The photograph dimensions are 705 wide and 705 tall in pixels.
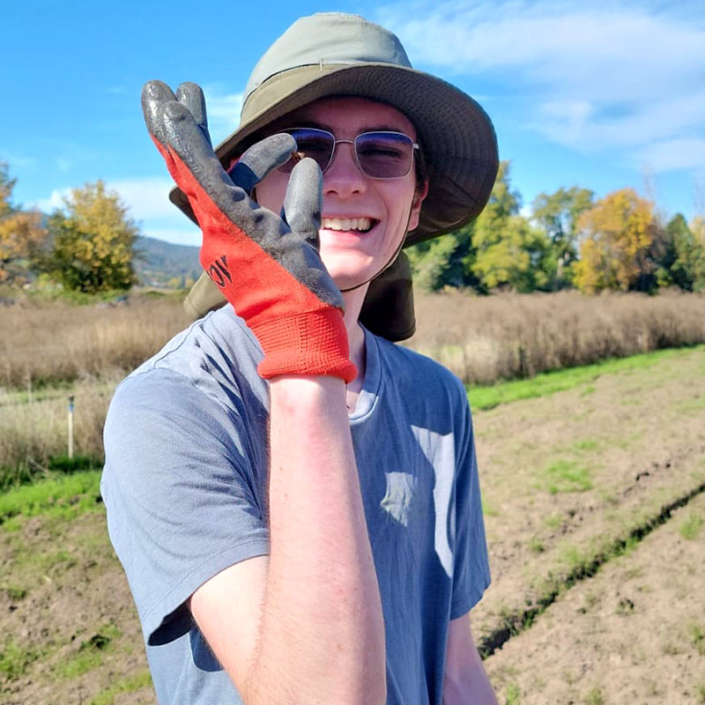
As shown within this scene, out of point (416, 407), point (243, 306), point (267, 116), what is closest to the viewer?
point (243, 306)

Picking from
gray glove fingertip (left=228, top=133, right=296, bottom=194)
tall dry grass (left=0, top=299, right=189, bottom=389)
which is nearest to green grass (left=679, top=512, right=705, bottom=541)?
gray glove fingertip (left=228, top=133, right=296, bottom=194)

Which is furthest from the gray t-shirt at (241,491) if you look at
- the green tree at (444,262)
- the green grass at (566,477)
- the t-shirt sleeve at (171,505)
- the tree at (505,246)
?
the tree at (505,246)

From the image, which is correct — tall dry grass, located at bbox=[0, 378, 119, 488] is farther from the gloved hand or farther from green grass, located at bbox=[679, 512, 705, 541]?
the gloved hand

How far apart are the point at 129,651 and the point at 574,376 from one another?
12.9 meters

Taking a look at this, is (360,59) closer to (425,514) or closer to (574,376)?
(425,514)

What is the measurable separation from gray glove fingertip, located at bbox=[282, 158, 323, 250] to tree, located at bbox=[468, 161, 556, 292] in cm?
4100

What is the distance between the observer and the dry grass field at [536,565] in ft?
12.5

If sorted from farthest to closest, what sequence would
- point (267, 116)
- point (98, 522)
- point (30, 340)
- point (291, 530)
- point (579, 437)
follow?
1. point (30, 340)
2. point (579, 437)
3. point (98, 522)
4. point (267, 116)
5. point (291, 530)

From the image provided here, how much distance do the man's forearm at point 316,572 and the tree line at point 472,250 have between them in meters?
36.6

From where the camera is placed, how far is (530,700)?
367cm

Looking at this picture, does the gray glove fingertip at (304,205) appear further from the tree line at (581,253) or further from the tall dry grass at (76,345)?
the tree line at (581,253)

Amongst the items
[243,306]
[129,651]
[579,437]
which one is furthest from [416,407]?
[579,437]

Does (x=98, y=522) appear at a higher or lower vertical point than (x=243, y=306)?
lower

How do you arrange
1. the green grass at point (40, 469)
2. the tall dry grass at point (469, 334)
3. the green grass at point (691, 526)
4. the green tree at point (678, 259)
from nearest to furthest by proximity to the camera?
the green grass at point (691, 526) → the green grass at point (40, 469) → the tall dry grass at point (469, 334) → the green tree at point (678, 259)
